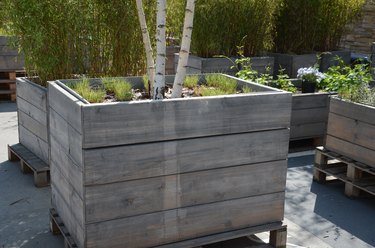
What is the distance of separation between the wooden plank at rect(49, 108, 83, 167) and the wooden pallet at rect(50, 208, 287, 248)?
0.56m

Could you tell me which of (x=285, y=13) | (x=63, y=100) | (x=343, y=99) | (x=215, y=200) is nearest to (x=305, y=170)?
(x=343, y=99)

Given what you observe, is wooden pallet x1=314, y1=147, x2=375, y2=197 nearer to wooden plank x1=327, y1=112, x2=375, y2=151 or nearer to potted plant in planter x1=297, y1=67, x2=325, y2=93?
wooden plank x1=327, y1=112, x2=375, y2=151

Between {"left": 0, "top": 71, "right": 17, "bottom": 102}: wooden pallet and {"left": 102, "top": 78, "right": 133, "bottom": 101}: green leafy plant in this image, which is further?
{"left": 0, "top": 71, "right": 17, "bottom": 102}: wooden pallet

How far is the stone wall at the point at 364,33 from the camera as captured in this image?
10828mm

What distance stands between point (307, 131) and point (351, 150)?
127cm

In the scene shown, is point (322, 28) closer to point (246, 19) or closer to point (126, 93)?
point (246, 19)

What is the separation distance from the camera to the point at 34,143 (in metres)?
5.14

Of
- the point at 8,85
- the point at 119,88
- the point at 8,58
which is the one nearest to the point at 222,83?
the point at 119,88

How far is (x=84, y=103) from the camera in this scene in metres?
3.04

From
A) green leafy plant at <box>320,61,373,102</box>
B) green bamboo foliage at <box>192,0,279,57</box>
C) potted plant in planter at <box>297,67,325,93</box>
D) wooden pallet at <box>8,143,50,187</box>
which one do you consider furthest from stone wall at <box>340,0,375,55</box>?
wooden pallet at <box>8,143,50,187</box>

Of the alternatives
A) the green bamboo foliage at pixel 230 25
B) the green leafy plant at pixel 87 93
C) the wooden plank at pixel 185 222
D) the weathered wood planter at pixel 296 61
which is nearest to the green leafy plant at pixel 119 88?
the green leafy plant at pixel 87 93

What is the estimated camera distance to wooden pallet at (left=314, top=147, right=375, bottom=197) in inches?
178

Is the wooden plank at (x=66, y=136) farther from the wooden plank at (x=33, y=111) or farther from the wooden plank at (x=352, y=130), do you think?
the wooden plank at (x=352, y=130)

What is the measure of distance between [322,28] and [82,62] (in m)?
4.51
